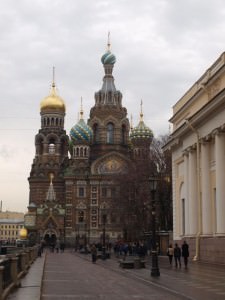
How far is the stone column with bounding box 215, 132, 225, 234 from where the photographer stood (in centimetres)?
2947

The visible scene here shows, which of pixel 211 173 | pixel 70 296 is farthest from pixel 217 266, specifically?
pixel 70 296

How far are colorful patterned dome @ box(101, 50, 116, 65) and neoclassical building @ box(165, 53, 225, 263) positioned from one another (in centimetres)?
6463

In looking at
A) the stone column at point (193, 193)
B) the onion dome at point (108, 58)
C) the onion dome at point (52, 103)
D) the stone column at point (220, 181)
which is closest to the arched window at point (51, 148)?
the onion dome at point (52, 103)

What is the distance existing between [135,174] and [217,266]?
86.6ft

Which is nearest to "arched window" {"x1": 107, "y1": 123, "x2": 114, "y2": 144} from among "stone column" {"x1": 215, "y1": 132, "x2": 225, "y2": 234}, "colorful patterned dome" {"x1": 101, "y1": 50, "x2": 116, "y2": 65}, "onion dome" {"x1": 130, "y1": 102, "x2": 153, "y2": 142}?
"onion dome" {"x1": 130, "y1": 102, "x2": 153, "y2": 142}

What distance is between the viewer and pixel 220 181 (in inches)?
1173

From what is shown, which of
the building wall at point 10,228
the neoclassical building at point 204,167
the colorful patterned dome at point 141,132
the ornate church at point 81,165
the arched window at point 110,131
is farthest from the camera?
the building wall at point 10,228

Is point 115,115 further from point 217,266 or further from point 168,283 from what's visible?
point 168,283

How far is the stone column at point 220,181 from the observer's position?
96.7 ft

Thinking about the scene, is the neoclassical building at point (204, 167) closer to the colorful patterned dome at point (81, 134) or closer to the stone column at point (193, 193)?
the stone column at point (193, 193)

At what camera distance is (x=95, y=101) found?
101500mm

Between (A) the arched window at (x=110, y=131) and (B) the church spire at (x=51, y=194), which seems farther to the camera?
(A) the arched window at (x=110, y=131)

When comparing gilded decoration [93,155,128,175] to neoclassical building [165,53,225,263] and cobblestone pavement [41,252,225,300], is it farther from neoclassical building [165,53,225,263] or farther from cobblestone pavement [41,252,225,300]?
cobblestone pavement [41,252,225,300]

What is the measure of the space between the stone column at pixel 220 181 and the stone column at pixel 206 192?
2.24m
